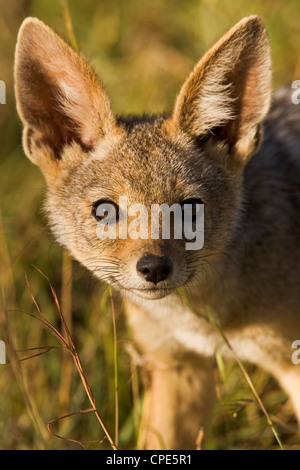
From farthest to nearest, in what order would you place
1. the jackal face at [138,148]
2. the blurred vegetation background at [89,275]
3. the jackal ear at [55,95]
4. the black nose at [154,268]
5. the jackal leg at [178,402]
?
1. the jackal leg at [178,402]
2. the blurred vegetation background at [89,275]
3. the jackal ear at [55,95]
4. the jackal face at [138,148]
5. the black nose at [154,268]

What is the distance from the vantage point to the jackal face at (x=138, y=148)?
11.1 ft

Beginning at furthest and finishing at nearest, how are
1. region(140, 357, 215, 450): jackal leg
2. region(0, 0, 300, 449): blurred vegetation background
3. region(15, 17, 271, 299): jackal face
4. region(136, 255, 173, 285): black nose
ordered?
region(140, 357, 215, 450): jackal leg
region(0, 0, 300, 449): blurred vegetation background
region(15, 17, 271, 299): jackal face
region(136, 255, 173, 285): black nose

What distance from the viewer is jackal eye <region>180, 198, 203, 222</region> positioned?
342 cm

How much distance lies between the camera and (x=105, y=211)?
11.4 feet

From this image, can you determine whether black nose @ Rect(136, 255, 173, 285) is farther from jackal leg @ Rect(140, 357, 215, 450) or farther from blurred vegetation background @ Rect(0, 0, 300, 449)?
jackal leg @ Rect(140, 357, 215, 450)

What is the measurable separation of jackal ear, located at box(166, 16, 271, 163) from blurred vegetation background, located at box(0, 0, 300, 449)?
15.5 inches

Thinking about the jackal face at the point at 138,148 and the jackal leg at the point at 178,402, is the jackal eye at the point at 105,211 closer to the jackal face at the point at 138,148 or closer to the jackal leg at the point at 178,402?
the jackal face at the point at 138,148

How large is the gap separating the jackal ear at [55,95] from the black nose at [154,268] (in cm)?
90

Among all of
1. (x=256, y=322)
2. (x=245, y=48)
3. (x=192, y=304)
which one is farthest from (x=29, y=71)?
(x=256, y=322)

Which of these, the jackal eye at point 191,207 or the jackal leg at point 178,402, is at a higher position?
the jackal eye at point 191,207

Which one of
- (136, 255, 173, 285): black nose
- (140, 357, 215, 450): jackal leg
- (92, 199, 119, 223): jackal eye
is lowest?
(140, 357, 215, 450): jackal leg

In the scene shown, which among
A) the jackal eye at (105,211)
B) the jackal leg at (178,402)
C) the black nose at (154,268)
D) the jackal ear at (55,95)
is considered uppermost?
the jackal ear at (55,95)

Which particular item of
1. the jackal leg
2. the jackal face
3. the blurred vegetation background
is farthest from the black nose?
the jackal leg

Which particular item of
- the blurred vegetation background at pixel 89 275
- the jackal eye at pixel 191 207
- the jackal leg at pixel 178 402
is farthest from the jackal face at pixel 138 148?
the jackal leg at pixel 178 402
